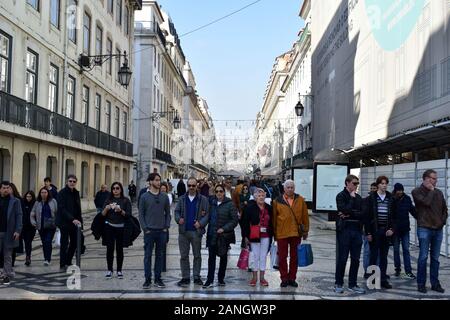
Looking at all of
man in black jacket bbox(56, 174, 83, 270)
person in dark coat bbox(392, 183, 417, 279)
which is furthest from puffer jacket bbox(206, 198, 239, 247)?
person in dark coat bbox(392, 183, 417, 279)

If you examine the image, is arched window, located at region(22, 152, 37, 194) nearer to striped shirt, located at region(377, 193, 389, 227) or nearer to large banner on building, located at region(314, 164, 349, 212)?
large banner on building, located at region(314, 164, 349, 212)

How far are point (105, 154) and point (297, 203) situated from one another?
Answer: 894 inches

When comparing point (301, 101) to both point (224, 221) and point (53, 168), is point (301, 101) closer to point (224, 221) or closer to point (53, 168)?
point (53, 168)

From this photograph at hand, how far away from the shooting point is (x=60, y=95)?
23391 mm

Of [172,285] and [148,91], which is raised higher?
[148,91]

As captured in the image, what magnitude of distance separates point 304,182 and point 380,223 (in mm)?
13008

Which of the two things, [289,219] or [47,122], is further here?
[47,122]

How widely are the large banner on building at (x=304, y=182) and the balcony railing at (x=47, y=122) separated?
9.76m

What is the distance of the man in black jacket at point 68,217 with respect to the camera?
10255 millimetres

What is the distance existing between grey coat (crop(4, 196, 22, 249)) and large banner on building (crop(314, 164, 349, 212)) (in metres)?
10.7

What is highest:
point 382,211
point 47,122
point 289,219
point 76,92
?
point 76,92

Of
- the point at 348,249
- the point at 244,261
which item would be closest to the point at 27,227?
the point at 244,261

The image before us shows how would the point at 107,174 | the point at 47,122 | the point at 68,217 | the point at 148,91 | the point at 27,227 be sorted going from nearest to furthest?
the point at 68,217 → the point at 27,227 → the point at 47,122 → the point at 107,174 → the point at 148,91
